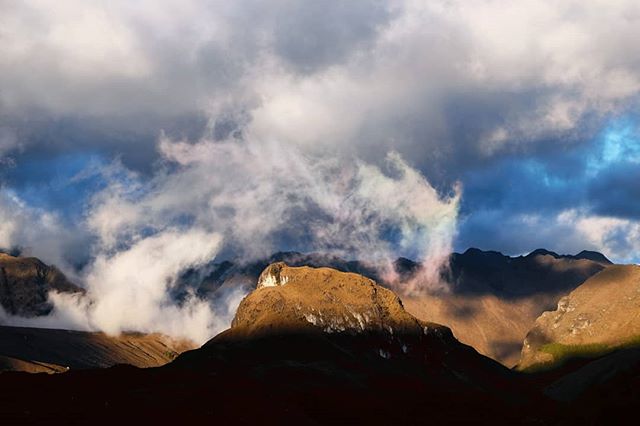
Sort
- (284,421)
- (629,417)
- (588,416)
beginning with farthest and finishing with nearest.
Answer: (284,421), (588,416), (629,417)

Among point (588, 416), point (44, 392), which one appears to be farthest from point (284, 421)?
point (588, 416)

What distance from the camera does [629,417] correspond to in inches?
5541

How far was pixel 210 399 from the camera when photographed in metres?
187

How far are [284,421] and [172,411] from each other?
2781 cm

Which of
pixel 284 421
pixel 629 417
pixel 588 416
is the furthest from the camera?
pixel 284 421

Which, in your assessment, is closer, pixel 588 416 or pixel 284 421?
pixel 588 416

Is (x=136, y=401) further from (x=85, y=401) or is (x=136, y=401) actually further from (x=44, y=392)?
(x=44, y=392)

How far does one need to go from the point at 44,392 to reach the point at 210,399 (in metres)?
39.3

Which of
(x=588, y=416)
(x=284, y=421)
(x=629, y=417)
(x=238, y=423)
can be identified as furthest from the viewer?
(x=284, y=421)

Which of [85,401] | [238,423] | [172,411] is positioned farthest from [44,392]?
[238,423]

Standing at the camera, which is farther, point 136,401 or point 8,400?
point 136,401

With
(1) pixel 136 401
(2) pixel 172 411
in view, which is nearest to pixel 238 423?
(2) pixel 172 411

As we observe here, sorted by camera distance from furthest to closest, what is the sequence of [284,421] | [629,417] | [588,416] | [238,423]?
[284,421], [238,423], [588,416], [629,417]

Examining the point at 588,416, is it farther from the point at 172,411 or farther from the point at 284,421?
the point at 172,411
